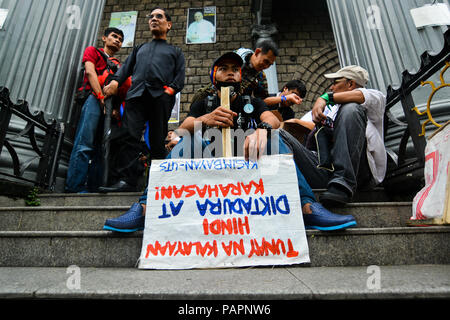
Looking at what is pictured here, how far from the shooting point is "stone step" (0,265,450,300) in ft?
2.78

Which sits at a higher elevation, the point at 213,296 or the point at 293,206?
the point at 293,206

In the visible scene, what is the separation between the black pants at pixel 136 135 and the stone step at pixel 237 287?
1.38 meters

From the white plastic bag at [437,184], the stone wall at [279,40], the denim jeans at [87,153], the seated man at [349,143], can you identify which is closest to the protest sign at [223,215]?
the seated man at [349,143]

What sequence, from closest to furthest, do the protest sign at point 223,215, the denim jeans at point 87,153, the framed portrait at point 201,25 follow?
1. the protest sign at point 223,215
2. the denim jeans at point 87,153
3. the framed portrait at point 201,25

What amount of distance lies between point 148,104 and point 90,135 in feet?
2.37

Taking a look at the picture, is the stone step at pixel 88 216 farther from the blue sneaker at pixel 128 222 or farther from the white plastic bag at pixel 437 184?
the blue sneaker at pixel 128 222

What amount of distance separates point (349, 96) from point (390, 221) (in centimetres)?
97

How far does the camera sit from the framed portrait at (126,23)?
6856 millimetres

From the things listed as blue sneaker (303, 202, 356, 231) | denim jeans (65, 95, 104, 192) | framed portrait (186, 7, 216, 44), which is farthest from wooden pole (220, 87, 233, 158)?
framed portrait (186, 7, 216, 44)

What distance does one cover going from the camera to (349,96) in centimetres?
203
